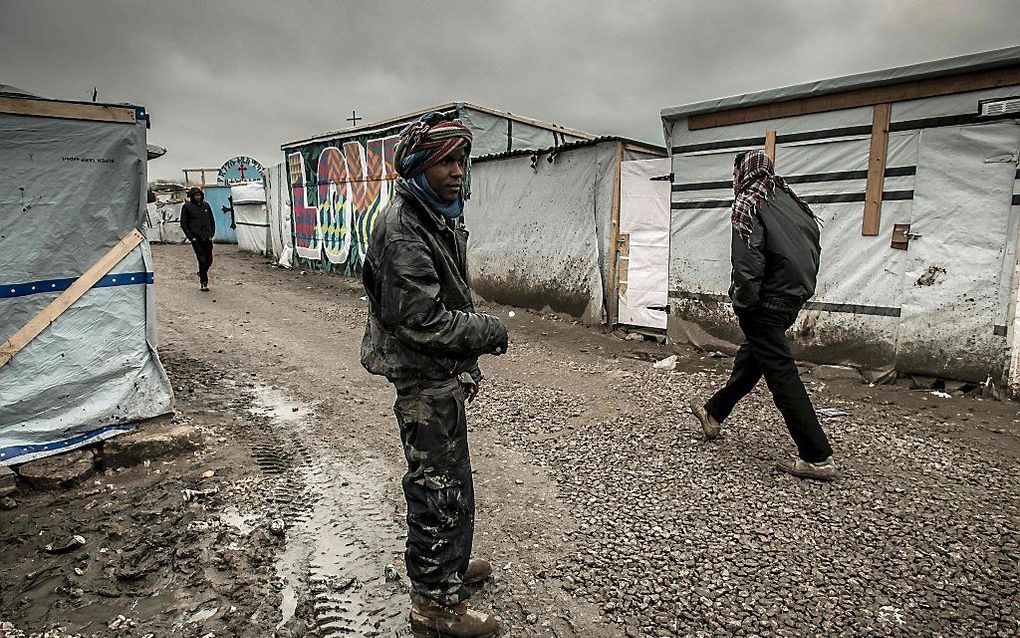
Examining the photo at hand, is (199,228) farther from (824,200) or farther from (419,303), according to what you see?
(419,303)

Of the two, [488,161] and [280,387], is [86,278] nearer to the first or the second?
[280,387]

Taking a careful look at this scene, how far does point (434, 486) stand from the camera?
7.82 ft

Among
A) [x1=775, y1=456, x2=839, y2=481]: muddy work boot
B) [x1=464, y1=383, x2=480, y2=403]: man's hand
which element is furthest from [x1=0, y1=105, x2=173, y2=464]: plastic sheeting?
[x1=775, y1=456, x2=839, y2=481]: muddy work boot

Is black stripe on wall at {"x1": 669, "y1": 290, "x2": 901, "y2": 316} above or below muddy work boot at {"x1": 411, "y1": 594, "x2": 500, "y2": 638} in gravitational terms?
above

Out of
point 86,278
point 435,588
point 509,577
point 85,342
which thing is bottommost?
point 509,577

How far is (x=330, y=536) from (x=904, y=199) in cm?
618


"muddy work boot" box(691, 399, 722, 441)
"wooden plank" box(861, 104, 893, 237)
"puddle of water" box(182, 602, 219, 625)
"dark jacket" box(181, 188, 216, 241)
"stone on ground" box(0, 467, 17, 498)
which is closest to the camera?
"puddle of water" box(182, 602, 219, 625)

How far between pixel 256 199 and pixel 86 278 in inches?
652

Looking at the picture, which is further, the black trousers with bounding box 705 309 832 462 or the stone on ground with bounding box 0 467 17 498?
the black trousers with bounding box 705 309 832 462

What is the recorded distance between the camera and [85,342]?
411 centimetres

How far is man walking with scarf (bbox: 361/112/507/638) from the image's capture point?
224 centimetres

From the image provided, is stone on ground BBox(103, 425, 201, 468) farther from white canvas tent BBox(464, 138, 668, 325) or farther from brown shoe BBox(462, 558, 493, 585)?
white canvas tent BBox(464, 138, 668, 325)

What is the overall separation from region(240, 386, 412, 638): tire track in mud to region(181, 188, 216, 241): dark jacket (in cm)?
796

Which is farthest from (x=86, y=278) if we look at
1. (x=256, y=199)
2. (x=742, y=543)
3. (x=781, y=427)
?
(x=256, y=199)
